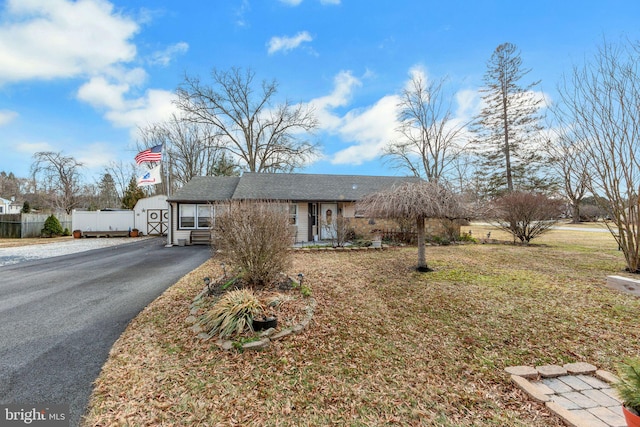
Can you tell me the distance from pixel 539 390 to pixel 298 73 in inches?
626

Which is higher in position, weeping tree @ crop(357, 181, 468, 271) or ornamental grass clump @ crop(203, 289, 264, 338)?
weeping tree @ crop(357, 181, 468, 271)

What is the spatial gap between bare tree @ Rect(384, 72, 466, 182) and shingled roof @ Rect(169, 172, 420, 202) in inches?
308

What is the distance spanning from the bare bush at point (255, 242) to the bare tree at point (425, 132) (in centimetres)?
2176

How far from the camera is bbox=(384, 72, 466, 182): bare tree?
2369 cm

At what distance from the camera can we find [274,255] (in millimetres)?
5098

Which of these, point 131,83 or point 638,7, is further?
point 131,83

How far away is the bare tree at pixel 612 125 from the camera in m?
6.75

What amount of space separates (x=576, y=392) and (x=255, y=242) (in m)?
4.52

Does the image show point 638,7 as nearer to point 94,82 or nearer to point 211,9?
point 211,9

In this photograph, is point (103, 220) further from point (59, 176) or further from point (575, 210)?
point (575, 210)

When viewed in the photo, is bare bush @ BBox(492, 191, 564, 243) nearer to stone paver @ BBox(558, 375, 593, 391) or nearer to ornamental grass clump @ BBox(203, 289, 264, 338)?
stone paver @ BBox(558, 375, 593, 391)

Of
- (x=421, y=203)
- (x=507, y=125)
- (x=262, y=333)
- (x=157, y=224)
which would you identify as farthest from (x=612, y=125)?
(x=157, y=224)

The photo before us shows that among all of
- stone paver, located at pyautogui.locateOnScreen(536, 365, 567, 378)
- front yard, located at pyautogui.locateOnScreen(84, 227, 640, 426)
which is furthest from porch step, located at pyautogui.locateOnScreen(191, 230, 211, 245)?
stone paver, located at pyautogui.locateOnScreen(536, 365, 567, 378)

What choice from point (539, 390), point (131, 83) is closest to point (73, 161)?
point (131, 83)
